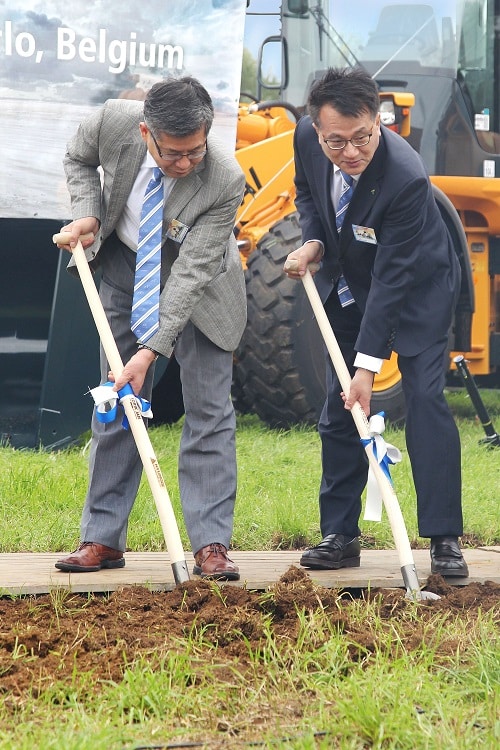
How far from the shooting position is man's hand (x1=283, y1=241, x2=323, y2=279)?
423 cm

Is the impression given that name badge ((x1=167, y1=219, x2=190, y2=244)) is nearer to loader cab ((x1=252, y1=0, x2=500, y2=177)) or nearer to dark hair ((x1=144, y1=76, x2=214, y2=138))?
dark hair ((x1=144, y1=76, x2=214, y2=138))

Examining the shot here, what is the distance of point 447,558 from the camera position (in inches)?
164

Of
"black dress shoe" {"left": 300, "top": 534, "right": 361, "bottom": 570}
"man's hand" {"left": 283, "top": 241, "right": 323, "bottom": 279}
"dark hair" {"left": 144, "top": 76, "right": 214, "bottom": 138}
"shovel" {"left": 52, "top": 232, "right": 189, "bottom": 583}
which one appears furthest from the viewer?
"black dress shoe" {"left": 300, "top": 534, "right": 361, "bottom": 570}

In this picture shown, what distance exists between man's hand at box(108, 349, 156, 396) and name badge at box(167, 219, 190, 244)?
38 cm

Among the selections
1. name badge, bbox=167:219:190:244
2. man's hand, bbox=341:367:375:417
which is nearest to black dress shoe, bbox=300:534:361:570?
man's hand, bbox=341:367:375:417

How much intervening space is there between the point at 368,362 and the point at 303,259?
1.45ft

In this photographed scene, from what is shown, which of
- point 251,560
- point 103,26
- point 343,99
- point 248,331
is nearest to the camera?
point 343,99

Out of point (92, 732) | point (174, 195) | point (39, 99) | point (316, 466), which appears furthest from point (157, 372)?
point (92, 732)

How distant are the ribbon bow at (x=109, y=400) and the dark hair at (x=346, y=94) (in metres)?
0.98

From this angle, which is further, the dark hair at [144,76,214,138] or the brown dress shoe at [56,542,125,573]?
the brown dress shoe at [56,542,125,573]

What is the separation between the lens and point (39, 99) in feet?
21.2

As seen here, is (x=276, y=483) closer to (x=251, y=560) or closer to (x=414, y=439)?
(x=251, y=560)

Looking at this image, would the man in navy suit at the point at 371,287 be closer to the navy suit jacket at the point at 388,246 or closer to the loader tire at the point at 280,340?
the navy suit jacket at the point at 388,246

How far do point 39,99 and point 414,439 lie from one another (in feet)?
10.4
